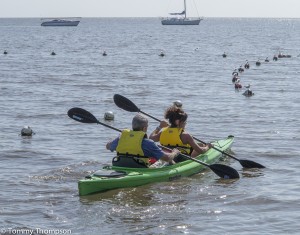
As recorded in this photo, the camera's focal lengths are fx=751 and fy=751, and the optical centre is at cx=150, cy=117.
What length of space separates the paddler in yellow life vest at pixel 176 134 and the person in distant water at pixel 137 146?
1.09 meters

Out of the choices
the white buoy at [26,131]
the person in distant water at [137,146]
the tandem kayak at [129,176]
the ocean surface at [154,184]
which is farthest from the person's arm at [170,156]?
the white buoy at [26,131]

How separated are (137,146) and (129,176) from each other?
0.55 m

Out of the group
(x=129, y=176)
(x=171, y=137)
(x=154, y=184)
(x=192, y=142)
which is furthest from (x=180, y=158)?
(x=129, y=176)

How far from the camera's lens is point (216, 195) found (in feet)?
43.5

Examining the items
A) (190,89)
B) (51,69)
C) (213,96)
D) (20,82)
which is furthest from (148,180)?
(51,69)

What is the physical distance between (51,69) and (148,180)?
30842 millimetres

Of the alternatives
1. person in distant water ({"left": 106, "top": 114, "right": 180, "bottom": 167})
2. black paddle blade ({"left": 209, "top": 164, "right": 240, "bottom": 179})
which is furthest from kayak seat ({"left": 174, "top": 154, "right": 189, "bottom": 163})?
person in distant water ({"left": 106, "top": 114, "right": 180, "bottom": 167})

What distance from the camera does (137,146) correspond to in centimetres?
1292

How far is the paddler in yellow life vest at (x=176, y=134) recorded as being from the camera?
1416 cm

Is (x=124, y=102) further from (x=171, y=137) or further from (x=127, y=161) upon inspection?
(x=127, y=161)

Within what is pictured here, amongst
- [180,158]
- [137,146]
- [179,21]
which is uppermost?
[179,21]

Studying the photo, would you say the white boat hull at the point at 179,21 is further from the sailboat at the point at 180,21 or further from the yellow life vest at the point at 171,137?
the yellow life vest at the point at 171,137

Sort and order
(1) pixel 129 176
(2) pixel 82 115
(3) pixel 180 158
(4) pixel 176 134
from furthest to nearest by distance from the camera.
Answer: (2) pixel 82 115 < (3) pixel 180 158 < (4) pixel 176 134 < (1) pixel 129 176

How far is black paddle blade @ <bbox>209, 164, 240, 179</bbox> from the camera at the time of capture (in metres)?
14.5
